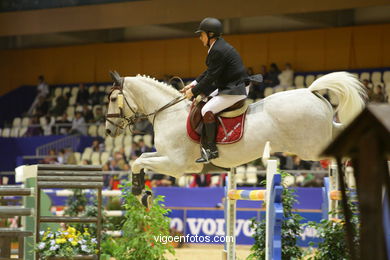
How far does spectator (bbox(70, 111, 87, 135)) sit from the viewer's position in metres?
17.7

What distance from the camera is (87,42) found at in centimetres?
2173

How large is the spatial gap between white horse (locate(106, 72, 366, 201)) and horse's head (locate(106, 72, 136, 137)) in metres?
0.35

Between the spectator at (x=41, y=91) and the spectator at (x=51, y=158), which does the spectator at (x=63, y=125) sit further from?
the spectator at (x=41, y=91)

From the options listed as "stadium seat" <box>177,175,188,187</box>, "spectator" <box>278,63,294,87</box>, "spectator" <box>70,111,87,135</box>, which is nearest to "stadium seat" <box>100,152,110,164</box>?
"spectator" <box>70,111,87,135</box>

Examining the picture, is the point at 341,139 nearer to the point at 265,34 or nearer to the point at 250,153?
the point at 250,153

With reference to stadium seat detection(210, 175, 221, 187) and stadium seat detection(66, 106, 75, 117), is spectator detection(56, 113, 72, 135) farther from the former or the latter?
stadium seat detection(210, 175, 221, 187)

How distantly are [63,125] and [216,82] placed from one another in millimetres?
12433

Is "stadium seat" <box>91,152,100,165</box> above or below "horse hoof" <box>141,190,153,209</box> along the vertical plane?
above

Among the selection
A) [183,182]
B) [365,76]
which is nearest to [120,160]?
[183,182]

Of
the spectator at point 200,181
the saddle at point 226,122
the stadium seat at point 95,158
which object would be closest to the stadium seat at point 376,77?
the spectator at point 200,181

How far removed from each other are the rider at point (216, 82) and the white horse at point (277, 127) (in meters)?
0.17

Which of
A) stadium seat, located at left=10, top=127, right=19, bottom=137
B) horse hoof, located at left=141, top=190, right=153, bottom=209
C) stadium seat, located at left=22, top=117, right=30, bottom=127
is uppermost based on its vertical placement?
stadium seat, located at left=22, top=117, right=30, bottom=127

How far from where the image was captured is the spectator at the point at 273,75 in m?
16.6

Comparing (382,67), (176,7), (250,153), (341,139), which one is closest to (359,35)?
(382,67)
